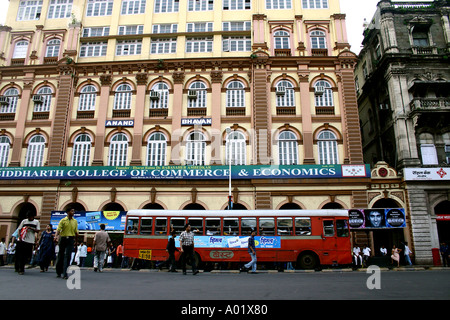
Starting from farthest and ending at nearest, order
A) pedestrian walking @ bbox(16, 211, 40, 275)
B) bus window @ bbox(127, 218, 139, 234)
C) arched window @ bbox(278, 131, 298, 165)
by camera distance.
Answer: arched window @ bbox(278, 131, 298, 165) < bus window @ bbox(127, 218, 139, 234) < pedestrian walking @ bbox(16, 211, 40, 275)

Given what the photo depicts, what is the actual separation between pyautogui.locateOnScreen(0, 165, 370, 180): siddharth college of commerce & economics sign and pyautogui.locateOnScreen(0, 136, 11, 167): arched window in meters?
1.74

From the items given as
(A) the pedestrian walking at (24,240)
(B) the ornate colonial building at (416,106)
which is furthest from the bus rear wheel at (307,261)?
(A) the pedestrian walking at (24,240)

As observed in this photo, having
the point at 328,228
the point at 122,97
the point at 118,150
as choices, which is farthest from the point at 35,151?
the point at 328,228

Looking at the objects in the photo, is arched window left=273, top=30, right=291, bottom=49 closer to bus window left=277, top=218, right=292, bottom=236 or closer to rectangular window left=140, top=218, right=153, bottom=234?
bus window left=277, top=218, right=292, bottom=236

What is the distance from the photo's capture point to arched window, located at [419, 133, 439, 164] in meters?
24.8

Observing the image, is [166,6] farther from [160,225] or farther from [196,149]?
[160,225]

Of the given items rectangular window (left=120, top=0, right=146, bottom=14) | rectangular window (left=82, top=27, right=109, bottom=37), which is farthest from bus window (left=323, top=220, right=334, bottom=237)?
rectangular window (left=82, top=27, right=109, bottom=37)

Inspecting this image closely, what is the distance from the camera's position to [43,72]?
27594 mm

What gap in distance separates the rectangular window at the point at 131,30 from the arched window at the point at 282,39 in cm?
1130

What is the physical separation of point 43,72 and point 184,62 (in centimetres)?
1162

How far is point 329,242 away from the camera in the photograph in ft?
55.0

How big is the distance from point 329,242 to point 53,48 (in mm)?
26656
